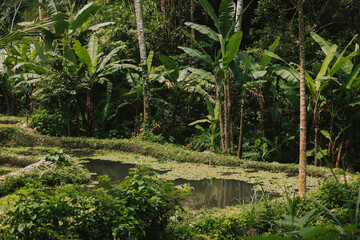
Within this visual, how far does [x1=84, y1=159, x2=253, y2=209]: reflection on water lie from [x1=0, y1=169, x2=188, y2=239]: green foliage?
1.44 metres

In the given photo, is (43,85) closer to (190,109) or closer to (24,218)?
(190,109)

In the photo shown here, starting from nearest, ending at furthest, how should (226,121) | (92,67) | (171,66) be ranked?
(226,121), (171,66), (92,67)

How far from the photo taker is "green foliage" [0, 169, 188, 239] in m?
2.26

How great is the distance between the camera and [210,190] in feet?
17.8

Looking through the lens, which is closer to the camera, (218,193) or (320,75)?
(218,193)

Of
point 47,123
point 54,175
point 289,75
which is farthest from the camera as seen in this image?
point 47,123

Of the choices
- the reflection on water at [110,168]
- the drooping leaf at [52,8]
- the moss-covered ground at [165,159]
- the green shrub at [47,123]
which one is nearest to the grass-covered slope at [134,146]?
the moss-covered ground at [165,159]

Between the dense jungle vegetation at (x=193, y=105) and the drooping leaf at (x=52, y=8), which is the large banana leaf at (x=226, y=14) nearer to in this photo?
the dense jungle vegetation at (x=193, y=105)

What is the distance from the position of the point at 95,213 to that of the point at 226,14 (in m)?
6.19

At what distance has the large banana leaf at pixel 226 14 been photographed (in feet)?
24.3

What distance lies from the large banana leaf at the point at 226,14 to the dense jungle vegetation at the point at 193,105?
27mm

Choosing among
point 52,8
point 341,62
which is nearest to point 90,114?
point 52,8

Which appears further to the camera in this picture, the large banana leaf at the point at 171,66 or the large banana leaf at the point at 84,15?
the large banana leaf at the point at 84,15

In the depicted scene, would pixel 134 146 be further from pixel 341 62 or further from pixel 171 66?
pixel 341 62
